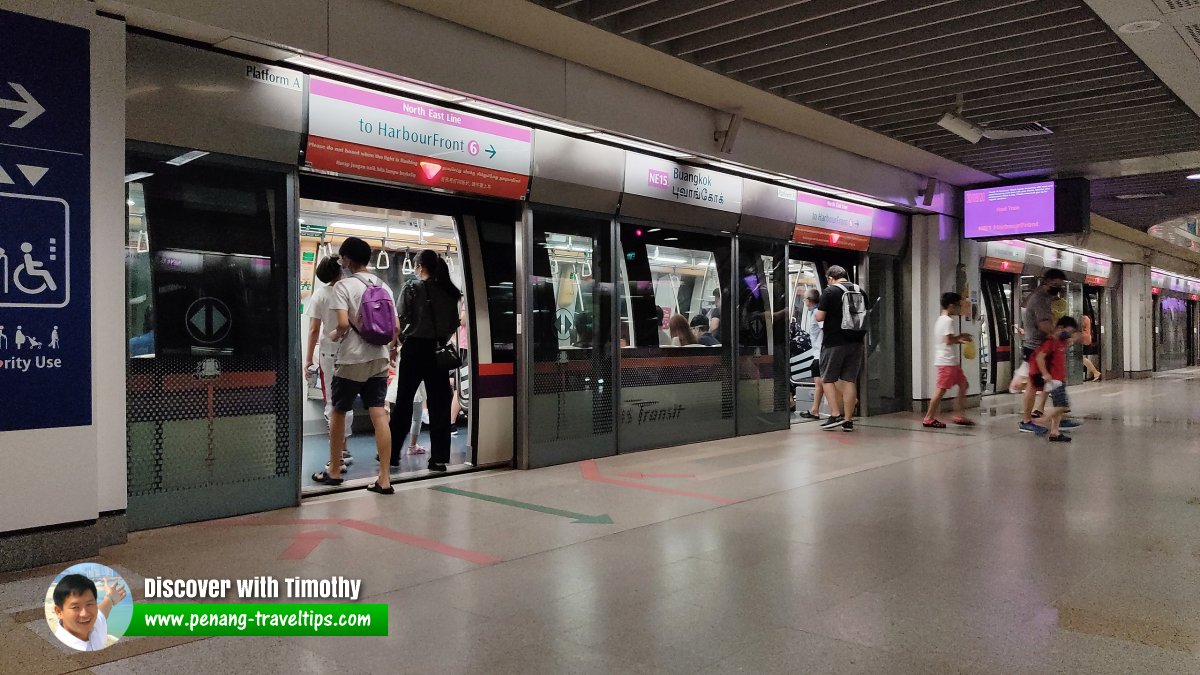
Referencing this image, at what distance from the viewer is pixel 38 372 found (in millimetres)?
3729

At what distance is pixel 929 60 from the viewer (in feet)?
20.4

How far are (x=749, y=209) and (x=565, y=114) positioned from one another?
298 centimetres

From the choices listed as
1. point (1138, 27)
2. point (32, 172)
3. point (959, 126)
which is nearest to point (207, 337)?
point (32, 172)

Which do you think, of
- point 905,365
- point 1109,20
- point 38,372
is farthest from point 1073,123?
point 38,372

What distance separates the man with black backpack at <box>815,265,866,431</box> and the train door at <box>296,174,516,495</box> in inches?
156

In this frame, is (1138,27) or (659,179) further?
(659,179)

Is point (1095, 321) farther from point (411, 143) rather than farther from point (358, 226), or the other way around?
point (411, 143)

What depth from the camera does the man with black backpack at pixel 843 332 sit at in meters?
8.88

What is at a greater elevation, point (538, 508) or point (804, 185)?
point (804, 185)

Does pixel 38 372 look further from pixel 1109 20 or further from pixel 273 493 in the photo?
pixel 1109 20

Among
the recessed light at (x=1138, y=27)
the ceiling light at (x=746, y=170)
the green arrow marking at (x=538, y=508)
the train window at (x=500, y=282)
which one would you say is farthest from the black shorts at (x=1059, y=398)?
the green arrow marking at (x=538, y=508)

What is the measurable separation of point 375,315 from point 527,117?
1838 millimetres

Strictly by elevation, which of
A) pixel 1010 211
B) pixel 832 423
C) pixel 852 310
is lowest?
pixel 832 423

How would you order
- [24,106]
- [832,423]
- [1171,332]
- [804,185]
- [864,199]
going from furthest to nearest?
[1171,332]
[864,199]
[832,423]
[804,185]
[24,106]
